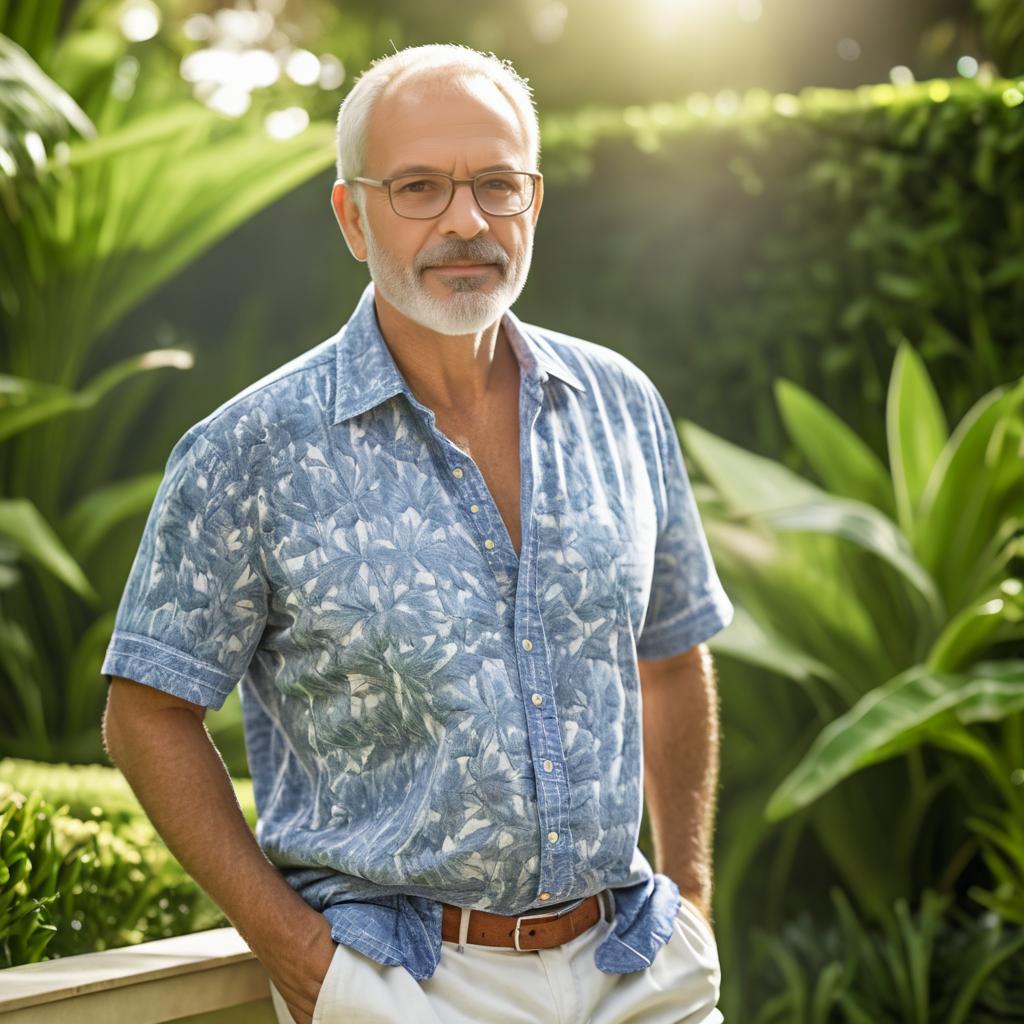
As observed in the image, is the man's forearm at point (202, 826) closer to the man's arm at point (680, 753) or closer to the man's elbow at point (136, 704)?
the man's elbow at point (136, 704)

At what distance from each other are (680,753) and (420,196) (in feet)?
3.06

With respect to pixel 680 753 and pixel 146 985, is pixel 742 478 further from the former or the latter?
pixel 146 985

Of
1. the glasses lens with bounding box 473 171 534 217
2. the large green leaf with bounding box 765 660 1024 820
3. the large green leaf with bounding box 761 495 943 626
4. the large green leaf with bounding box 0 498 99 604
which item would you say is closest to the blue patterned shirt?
the glasses lens with bounding box 473 171 534 217

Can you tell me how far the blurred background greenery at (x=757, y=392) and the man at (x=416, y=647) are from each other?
708mm

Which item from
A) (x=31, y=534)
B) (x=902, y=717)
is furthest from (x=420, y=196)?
(x=31, y=534)

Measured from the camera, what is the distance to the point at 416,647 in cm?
171

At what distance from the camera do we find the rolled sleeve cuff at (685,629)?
2107 mm

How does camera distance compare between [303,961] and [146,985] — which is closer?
[303,961]

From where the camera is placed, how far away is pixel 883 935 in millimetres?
3457

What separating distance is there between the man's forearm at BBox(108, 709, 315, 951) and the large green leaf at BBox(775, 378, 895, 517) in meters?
2.15

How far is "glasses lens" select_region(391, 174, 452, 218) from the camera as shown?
1.81m

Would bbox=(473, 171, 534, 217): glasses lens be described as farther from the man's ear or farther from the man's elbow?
the man's elbow

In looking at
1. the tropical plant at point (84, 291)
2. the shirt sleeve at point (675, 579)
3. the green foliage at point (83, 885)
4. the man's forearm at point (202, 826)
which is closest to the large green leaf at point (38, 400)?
the tropical plant at point (84, 291)

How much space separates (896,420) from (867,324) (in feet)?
1.82
